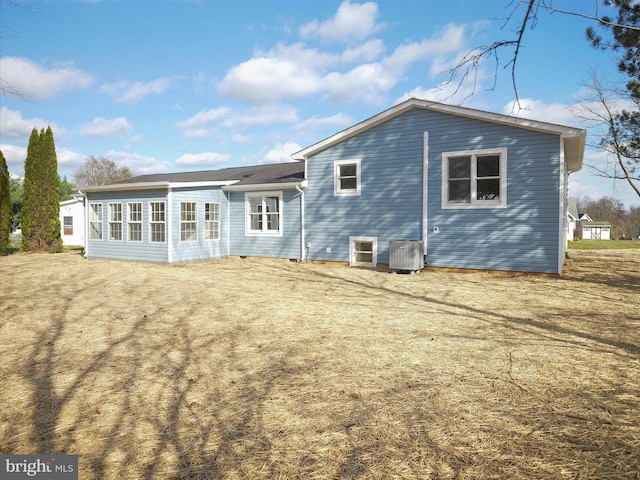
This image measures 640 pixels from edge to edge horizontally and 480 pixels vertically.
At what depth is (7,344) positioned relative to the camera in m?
5.64

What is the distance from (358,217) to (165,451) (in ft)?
39.1

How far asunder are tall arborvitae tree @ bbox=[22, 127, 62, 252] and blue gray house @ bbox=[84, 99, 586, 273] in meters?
3.83

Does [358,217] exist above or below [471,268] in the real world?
above

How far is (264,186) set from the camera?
1623 cm

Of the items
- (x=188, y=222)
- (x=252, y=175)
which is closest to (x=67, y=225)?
(x=252, y=175)

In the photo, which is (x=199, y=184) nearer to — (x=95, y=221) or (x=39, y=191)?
(x=95, y=221)

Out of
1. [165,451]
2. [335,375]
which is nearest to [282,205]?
[335,375]

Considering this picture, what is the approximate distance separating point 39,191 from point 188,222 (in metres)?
9.05

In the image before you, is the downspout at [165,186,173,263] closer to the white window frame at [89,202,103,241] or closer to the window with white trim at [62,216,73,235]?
the white window frame at [89,202,103,241]

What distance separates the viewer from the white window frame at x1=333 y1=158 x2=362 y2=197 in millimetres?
14391

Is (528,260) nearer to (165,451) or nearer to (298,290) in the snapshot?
(298,290)

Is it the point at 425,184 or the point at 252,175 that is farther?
the point at 252,175

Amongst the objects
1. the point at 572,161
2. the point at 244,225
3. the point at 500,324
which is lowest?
the point at 500,324

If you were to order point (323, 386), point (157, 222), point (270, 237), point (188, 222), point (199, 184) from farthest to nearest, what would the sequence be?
1. point (270, 237)
2. point (188, 222)
3. point (199, 184)
4. point (157, 222)
5. point (323, 386)
